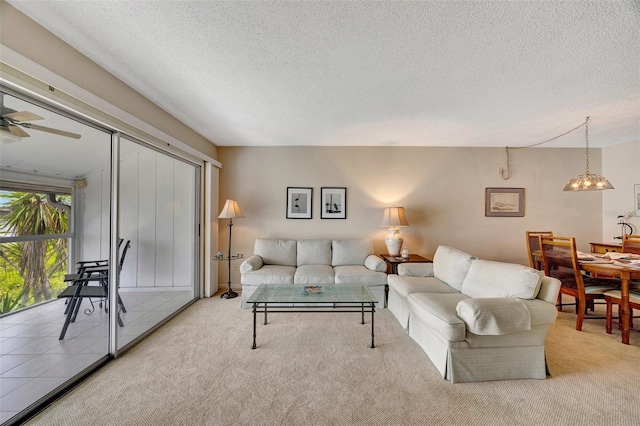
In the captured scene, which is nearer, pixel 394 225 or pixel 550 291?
pixel 550 291

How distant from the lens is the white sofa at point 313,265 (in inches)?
122

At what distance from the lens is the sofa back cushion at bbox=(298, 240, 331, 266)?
3643 mm

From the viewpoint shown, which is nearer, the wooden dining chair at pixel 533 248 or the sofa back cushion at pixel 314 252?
the wooden dining chair at pixel 533 248

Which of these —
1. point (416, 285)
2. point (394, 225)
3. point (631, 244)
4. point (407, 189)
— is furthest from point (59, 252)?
point (631, 244)

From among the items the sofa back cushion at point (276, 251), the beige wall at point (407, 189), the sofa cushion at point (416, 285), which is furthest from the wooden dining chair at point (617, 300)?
the sofa back cushion at point (276, 251)

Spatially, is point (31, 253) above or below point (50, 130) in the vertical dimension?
below

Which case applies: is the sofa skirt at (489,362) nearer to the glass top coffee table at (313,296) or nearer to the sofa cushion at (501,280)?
the sofa cushion at (501,280)

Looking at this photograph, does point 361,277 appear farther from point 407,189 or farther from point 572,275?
point 572,275

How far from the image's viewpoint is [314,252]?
3678 mm

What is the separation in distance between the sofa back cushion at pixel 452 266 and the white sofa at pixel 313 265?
676 mm

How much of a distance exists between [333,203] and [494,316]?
105 inches

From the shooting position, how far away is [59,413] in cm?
146

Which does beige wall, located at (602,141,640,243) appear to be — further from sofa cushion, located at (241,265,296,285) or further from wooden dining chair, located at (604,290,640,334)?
sofa cushion, located at (241,265,296,285)

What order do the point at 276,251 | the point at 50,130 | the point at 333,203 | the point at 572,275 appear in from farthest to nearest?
the point at 333,203, the point at 276,251, the point at 572,275, the point at 50,130
